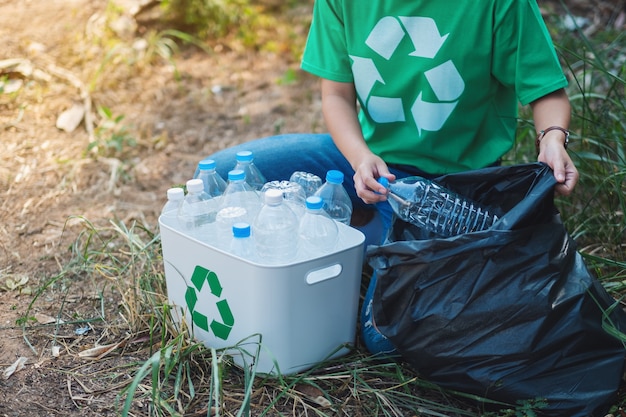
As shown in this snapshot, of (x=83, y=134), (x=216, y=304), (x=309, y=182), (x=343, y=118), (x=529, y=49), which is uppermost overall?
(x=529, y=49)

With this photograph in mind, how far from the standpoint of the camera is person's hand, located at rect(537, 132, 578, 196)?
1552mm

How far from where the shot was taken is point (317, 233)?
1709 millimetres

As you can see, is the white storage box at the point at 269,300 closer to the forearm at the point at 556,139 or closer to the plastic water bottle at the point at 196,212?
the plastic water bottle at the point at 196,212

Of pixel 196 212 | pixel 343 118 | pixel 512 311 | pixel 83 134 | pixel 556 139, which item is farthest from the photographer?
pixel 83 134

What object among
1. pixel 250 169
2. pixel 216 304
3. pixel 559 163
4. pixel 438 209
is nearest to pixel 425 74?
pixel 438 209

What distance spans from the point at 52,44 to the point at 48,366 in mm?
2408

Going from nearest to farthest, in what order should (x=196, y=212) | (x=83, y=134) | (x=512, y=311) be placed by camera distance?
(x=512, y=311) → (x=196, y=212) → (x=83, y=134)

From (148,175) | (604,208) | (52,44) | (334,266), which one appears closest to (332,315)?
(334,266)

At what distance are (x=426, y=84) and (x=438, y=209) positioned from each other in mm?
370

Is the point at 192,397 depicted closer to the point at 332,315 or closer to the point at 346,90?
the point at 332,315

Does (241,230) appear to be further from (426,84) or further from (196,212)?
(426,84)

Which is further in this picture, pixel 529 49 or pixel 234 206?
pixel 234 206

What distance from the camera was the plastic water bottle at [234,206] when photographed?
5.78 feet

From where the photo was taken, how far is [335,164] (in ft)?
7.12
